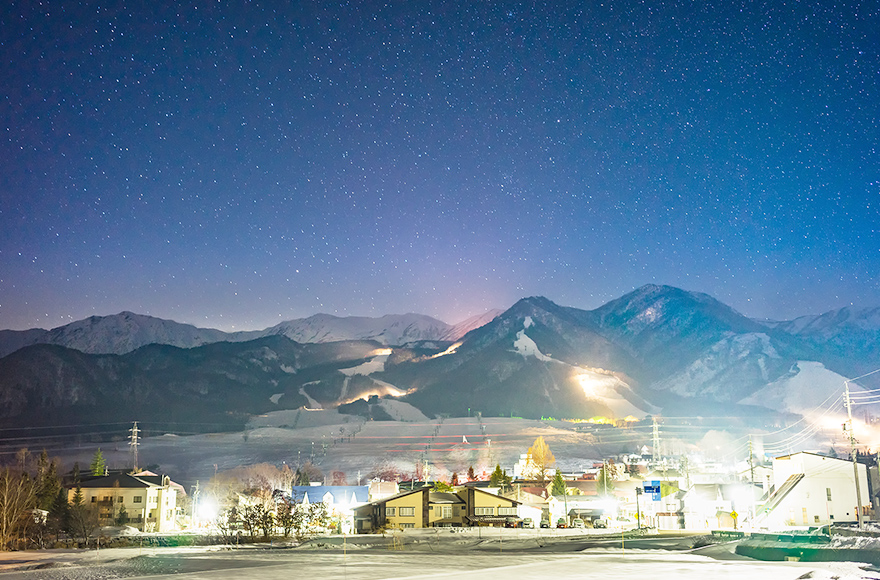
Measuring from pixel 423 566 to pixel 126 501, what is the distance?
56.4 m

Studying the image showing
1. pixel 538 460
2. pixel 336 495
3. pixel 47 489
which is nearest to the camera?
pixel 47 489

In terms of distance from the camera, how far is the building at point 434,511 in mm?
72375

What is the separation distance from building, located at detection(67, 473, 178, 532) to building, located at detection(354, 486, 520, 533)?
2215 cm

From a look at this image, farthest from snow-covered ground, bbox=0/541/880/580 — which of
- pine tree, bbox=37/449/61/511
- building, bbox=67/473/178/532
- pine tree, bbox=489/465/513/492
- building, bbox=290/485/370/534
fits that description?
pine tree, bbox=489/465/513/492

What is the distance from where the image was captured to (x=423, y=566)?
31.6 m

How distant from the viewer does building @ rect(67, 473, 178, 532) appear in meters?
74.7

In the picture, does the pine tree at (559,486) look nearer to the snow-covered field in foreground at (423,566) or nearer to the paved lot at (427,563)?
the paved lot at (427,563)

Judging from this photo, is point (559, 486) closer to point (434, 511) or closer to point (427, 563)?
point (434, 511)

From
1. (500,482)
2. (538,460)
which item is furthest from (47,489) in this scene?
(538,460)

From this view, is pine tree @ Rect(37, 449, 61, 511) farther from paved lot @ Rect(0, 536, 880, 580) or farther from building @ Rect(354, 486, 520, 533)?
paved lot @ Rect(0, 536, 880, 580)

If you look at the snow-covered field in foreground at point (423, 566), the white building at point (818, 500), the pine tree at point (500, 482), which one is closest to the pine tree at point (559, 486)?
the pine tree at point (500, 482)

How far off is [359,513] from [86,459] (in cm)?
14490

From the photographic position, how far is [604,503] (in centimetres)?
8681

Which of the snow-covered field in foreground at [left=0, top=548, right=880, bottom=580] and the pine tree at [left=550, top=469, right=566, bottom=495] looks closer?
the snow-covered field in foreground at [left=0, top=548, right=880, bottom=580]
